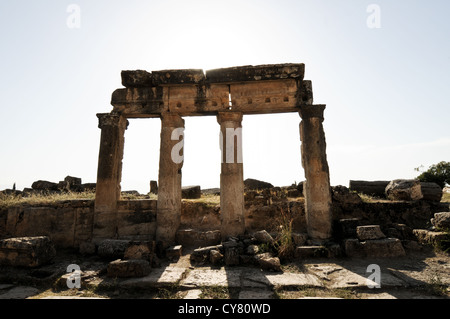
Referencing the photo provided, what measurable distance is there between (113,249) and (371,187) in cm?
863

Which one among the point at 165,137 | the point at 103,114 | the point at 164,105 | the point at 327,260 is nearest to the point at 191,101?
the point at 164,105

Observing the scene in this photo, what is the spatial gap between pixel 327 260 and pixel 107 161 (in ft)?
19.4

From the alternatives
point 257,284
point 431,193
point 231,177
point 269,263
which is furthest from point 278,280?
point 431,193

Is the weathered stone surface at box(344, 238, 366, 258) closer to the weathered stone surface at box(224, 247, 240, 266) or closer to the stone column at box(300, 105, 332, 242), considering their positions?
the stone column at box(300, 105, 332, 242)

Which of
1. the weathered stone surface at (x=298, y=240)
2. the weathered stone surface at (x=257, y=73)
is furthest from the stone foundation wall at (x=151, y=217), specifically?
the weathered stone surface at (x=257, y=73)

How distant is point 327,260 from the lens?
5281mm

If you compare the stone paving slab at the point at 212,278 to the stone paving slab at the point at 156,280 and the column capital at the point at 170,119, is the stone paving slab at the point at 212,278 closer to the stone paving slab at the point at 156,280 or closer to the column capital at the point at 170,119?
the stone paving slab at the point at 156,280

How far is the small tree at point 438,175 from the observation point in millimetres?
17000

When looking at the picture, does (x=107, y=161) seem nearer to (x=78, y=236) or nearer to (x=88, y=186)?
(x=78, y=236)

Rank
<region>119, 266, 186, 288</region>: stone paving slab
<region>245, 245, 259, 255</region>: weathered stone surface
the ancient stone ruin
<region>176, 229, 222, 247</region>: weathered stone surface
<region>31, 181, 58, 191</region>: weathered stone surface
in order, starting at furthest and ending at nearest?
<region>31, 181, 58, 191</region>: weathered stone surface < the ancient stone ruin < <region>176, 229, 222, 247</region>: weathered stone surface < <region>245, 245, 259, 255</region>: weathered stone surface < <region>119, 266, 186, 288</region>: stone paving slab

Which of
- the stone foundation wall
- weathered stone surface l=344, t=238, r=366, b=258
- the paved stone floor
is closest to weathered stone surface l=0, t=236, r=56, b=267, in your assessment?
the paved stone floor

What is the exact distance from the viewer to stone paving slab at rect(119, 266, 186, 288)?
12.9 feet

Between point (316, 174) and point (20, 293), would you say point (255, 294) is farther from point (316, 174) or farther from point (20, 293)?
point (316, 174)

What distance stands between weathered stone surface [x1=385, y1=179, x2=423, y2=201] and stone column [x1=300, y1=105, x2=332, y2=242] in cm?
307
